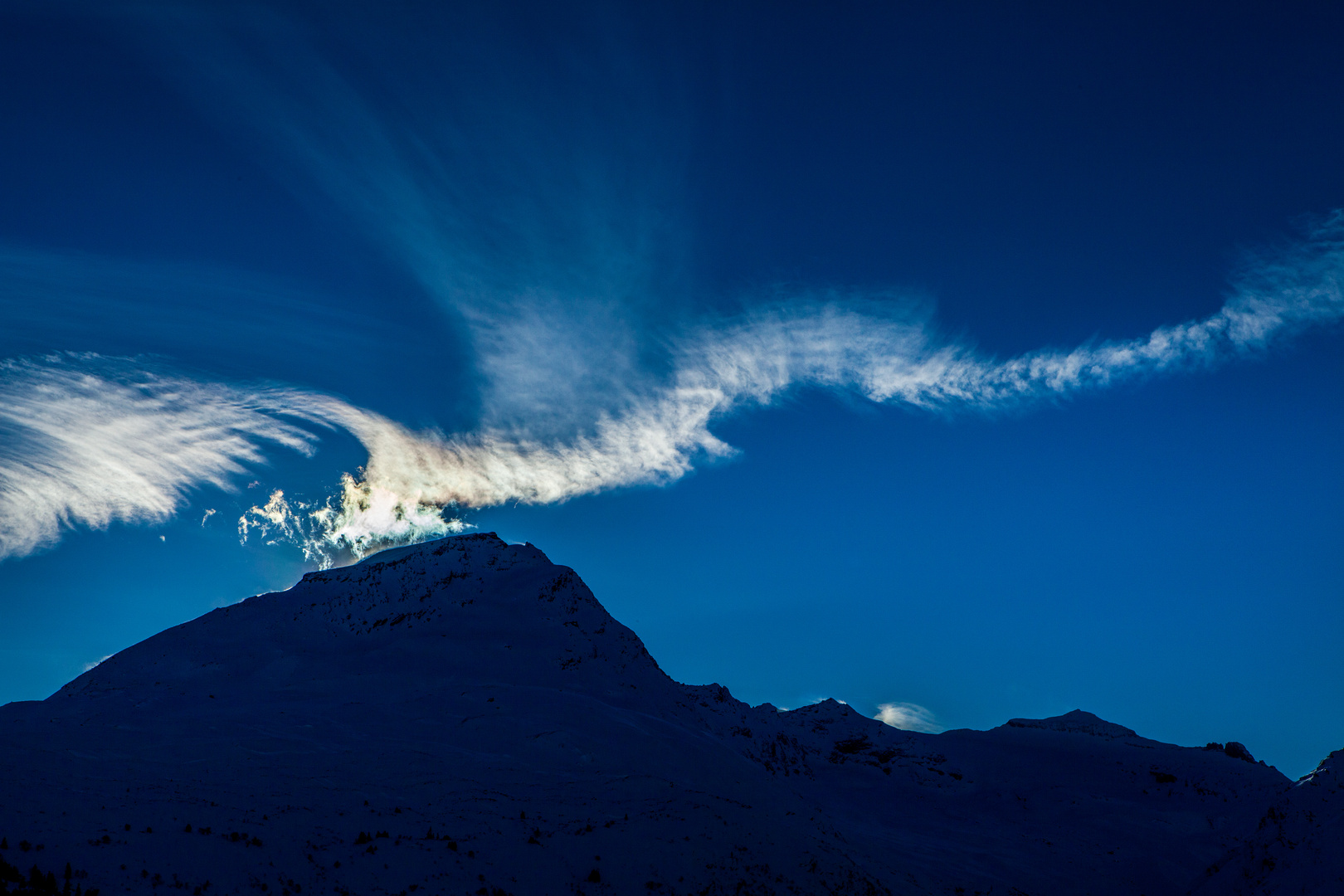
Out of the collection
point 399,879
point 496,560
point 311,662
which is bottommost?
point 399,879

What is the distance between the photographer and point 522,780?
3178 cm

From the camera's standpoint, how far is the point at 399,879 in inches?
877

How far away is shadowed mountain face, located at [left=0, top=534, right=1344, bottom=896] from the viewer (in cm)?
2358

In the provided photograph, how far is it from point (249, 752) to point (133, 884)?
13499 millimetres

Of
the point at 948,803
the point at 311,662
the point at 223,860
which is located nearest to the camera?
the point at 223,860

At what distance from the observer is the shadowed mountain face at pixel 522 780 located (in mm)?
23578

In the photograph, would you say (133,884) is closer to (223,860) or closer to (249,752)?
(223,860)

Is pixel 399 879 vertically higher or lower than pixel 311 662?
lower

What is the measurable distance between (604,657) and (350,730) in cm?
1697

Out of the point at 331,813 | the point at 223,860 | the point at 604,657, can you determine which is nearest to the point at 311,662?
the point at 604,657

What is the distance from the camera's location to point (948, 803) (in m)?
49.3

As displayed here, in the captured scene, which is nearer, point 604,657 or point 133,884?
point 133,884

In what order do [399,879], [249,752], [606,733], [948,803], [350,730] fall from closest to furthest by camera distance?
[399,879] < [249,752] < [350,730] < [606,733] < [948,803]

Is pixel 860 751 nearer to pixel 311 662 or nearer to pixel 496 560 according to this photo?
pixel 496 560
